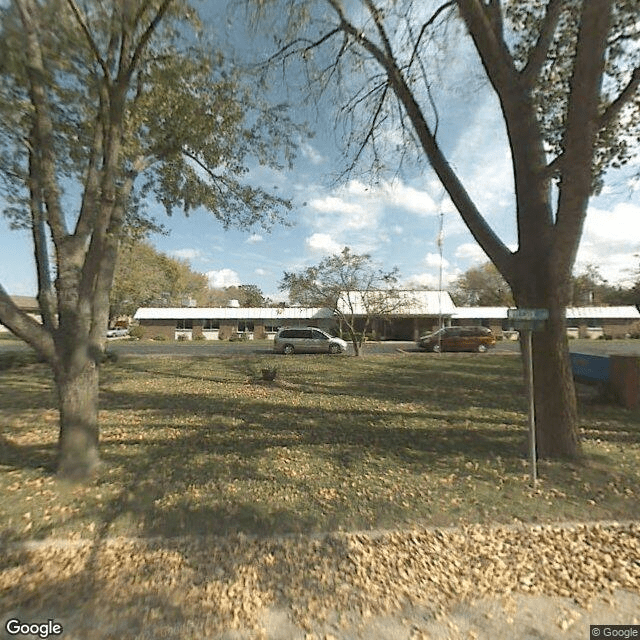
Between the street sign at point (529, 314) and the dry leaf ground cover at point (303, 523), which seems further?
the street sign at point (529, 314)

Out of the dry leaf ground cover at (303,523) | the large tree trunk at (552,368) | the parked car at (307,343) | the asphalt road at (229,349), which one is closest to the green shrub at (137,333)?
the asphalt road at (229,349)

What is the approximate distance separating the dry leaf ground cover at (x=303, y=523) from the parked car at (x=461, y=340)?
15689 mm

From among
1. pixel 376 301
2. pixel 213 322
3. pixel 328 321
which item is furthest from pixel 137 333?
pixel 376 301

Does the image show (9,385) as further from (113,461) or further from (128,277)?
(128,277)

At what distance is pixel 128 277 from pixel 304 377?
25.6m

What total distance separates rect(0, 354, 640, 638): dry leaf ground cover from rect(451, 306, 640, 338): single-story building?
3034cm

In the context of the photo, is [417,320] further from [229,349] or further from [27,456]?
[27,456]

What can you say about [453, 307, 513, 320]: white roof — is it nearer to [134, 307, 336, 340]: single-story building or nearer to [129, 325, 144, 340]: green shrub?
[134, 307, 336, 340]: single-story building

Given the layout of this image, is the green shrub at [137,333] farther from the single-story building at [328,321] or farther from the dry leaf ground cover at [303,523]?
the dry leaf ground cover at [303,523]

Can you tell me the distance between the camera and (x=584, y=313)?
39750mm

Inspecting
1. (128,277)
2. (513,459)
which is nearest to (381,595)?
(513,459)

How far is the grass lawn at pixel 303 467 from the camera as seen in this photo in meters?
3.47

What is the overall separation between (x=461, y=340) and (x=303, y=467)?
1999 cm

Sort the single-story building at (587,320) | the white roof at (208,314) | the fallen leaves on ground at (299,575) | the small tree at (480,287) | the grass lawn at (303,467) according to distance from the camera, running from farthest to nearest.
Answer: the small tree at (480,287) → the white roof at (208,314) → the single-story building at (587,320) → the grass lawn at (303,467) → the fallen leaves on ground at (299,575)
